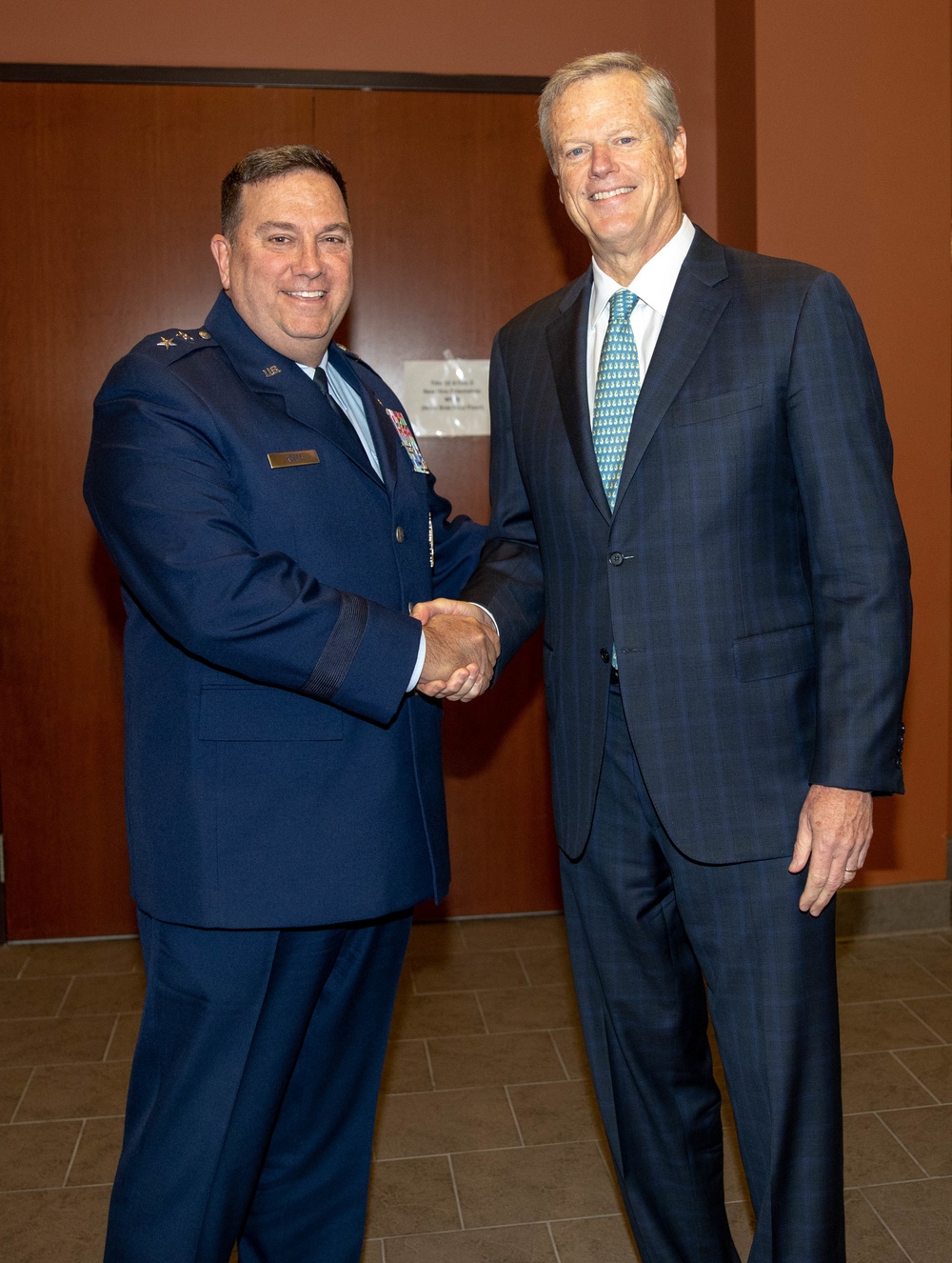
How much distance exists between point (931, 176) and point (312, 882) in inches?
115

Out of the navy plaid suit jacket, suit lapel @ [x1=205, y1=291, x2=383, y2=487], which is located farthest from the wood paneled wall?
the navy plaid suit jacket

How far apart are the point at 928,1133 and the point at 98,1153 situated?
5.96 feet

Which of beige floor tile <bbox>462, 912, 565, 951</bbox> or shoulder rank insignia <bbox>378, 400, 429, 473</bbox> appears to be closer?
shoulder rank insignia <bbox>378, 400, 429, 473</bbox>

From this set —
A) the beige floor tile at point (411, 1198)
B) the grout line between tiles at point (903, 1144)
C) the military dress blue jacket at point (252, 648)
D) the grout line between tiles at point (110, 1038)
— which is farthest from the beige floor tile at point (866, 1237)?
the grout line between tiles at point (110, 1038)

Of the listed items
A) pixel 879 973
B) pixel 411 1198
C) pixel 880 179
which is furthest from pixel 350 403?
pixel 879 973

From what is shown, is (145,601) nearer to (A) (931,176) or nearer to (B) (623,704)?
(B) (623,704)

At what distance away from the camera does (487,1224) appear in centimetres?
242

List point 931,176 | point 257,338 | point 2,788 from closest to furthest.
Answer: point 257,338, point 931,176, point 2,788

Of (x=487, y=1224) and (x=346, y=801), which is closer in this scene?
(x=346, y=801)

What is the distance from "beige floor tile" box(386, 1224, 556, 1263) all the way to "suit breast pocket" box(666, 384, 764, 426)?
1584 millimetres

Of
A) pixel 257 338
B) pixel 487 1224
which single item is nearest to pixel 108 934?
pixel 487 1224

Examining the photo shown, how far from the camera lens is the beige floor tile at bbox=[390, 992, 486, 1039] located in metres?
3.26

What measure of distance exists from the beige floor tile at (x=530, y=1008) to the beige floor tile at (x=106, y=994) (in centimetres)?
96

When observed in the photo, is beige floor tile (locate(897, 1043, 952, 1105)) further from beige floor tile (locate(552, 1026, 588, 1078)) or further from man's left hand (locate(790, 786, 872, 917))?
man's left hand (locate(790, 786, 872, 917))
